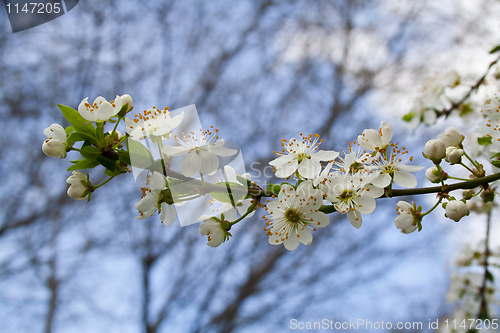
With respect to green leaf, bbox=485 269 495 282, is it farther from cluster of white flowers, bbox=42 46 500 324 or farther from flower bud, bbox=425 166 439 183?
flower bud, bbox=425 166 439 183

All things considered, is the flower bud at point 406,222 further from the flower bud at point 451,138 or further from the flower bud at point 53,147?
the flower bud at point 53,147

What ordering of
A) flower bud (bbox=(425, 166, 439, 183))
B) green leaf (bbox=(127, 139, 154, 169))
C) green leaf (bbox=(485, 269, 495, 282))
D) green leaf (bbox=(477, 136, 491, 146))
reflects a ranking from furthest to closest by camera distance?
green leaf (bbox=(485, 269, 495, 282)) < green leaf (bbox=(477, 136, 491, 146)) < flower bud (bbox=(425, 166, 439, 183)) < green leaf (bbox=(127, 139, 154, 169))

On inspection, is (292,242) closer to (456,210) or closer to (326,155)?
(326,155)

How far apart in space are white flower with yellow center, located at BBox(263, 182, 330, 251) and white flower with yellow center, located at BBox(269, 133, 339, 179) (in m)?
0.04

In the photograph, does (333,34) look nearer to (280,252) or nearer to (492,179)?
(280,252)

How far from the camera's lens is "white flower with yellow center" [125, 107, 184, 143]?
0.74 m

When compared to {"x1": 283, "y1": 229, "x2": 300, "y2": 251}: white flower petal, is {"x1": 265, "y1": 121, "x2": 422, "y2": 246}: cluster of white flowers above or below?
above

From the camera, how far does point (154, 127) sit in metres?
0.76

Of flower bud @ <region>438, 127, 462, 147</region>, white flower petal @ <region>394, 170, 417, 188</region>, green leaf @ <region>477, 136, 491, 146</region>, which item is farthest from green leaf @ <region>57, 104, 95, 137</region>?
green leaf @ <region>477, 136, 491, 146</region>

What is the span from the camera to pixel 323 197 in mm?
759

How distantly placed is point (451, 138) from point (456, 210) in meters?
0.18

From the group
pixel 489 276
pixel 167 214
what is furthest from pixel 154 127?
pixel 489 276

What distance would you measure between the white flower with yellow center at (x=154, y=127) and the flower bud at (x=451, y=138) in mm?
591

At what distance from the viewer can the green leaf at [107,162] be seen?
2.35ft
